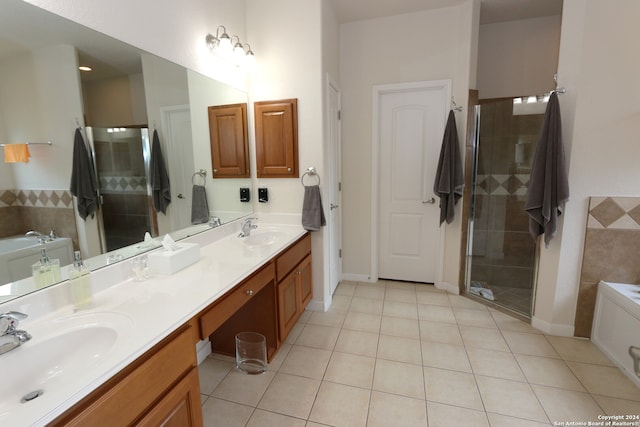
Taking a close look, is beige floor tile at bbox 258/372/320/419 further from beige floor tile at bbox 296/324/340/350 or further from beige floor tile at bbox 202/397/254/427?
beige floor tile at bbox 296/324/340/350

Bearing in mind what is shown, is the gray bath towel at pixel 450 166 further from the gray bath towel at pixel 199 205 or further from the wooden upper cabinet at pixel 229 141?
the gray bath towel at pixel 199 205

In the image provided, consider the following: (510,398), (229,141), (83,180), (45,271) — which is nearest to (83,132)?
(83,180)

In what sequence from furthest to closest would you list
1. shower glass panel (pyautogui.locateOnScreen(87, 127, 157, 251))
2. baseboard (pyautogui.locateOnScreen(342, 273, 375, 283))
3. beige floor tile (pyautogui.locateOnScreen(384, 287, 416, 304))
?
baseboard (pyautogui.locateOnScreen(342, 273, 375, 283)) < beige floor tile (pyautogui.locateOnScreen(384, 287, 416, 304)) < shower glass panel (pyautogui.locateOnScreen(87, 127, 157, 251))

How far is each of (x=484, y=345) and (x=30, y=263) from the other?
108 inches

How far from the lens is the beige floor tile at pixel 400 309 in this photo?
2779 mm

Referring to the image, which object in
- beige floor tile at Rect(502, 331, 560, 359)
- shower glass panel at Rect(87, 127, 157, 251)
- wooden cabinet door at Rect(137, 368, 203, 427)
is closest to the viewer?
wooden cabinet door at Rect(137, 368, 203, 427)

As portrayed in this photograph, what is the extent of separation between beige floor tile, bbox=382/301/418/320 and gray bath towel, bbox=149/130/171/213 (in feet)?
6.78

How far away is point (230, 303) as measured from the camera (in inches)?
58.4

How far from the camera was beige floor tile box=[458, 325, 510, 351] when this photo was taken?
2298mm

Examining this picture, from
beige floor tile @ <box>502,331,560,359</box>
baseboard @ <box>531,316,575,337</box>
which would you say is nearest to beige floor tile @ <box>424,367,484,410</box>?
beige floor tile @ <box>502,331,560,359</box>

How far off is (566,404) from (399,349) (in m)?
0.98

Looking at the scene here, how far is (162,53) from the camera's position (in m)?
1.79

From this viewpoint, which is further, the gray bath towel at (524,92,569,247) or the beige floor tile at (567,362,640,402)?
the gray bath towel at (524,92,569,247)

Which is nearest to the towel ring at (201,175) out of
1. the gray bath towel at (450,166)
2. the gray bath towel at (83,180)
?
the gray bath towel at (83,180)
